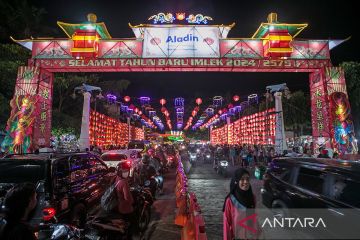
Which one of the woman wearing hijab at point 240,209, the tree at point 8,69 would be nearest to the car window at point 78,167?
the woman wearing hijab at point 240,209

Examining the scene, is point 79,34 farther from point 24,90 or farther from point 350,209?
point 350,209

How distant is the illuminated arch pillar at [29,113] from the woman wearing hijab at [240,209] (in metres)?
16.4

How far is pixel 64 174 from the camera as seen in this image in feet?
21.4

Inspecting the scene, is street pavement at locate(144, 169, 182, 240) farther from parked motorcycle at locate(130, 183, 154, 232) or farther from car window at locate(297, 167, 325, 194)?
car window at locate(297, 167, 325, 194)

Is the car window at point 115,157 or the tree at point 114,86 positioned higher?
the tree at point 114,86

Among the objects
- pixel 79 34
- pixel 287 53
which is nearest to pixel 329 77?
pixel 287 53

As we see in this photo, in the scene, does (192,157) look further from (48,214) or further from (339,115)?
(48,214)

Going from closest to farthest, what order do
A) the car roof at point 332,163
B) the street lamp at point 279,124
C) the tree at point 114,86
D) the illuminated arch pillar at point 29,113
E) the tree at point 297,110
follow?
1. the car roof at point 332,163
2. the illuminated arch pillar at point 29,113
3. the street lamp at point 279,124
4. the tree at point 114,86
5. the tree at point 297,110

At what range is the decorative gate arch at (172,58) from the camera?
1889cm

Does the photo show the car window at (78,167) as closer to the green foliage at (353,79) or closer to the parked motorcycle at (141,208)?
the parked motorcycle at (141,208)

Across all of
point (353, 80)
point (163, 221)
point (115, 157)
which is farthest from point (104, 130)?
point (163, 221)

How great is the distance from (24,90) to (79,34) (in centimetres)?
467

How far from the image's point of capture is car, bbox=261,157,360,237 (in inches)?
194

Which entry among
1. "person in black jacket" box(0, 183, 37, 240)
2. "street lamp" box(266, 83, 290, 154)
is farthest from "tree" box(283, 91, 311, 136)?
"person in black jacket" box(0, 183, 37, 240)
